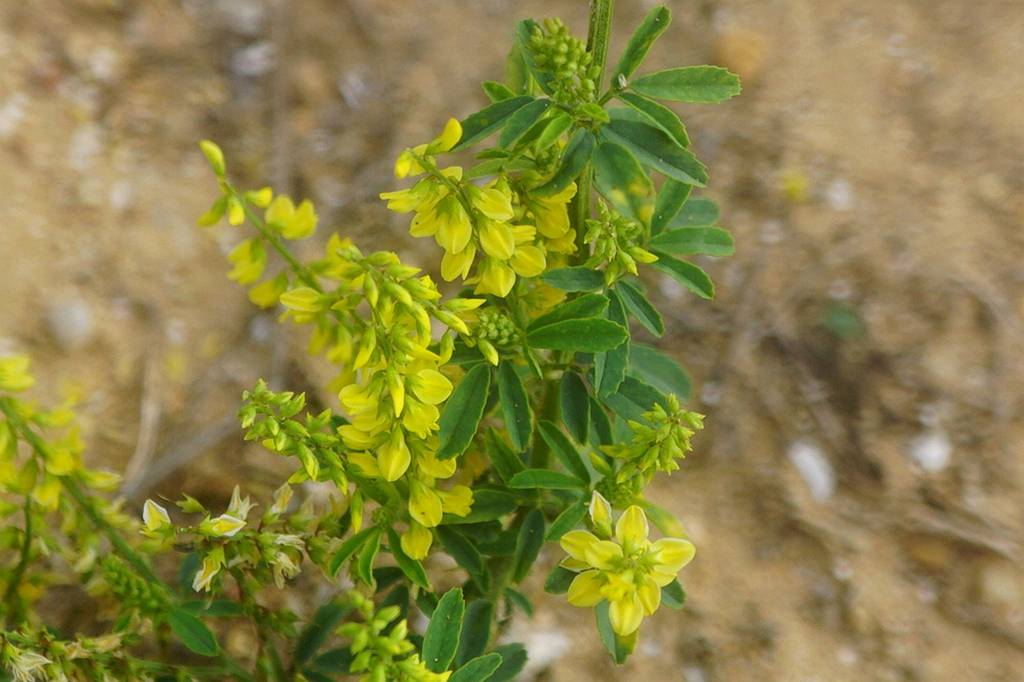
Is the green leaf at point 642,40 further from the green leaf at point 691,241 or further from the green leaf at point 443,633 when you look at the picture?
the green leaf at point 443,633

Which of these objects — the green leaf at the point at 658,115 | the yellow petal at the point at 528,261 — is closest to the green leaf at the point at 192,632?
the yellow petal at the point at 528,261

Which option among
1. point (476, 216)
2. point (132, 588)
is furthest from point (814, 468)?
point (132, 588)

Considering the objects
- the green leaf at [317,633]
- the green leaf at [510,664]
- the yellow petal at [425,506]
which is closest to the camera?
the yellow petal at [425,506]

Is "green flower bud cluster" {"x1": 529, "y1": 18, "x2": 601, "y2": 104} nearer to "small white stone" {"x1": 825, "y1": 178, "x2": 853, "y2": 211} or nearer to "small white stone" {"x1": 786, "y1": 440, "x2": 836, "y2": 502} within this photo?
"small white stone" {"x1": 786, "y1": 440, "x2": 836, "y2": 502}

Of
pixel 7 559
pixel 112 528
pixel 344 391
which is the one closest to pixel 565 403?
pixel 344 391

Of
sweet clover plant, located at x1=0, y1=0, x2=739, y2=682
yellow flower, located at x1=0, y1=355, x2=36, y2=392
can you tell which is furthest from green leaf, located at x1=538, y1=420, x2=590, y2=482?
yellow flower, located at x1=0, y1=355, x2=36, y2=392
